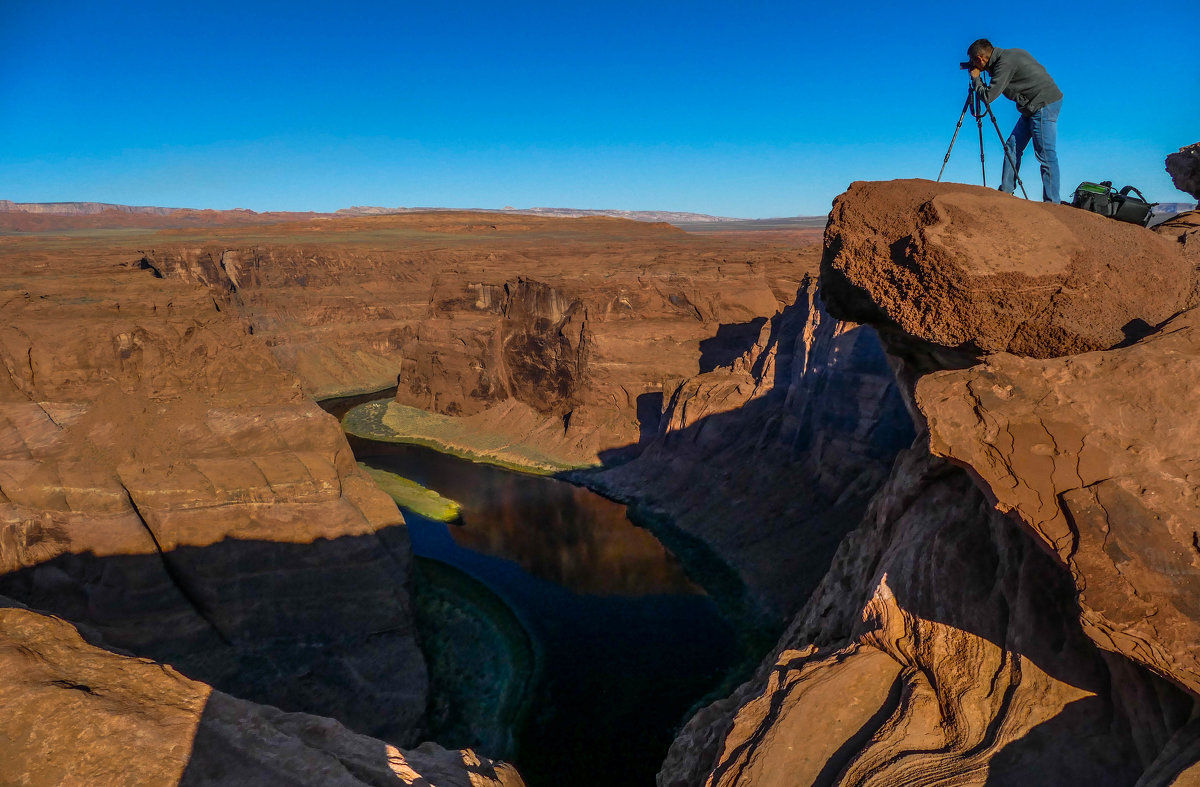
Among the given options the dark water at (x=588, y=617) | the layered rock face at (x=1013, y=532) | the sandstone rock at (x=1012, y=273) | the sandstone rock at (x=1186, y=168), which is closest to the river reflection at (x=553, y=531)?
the dark water at (x=588, y=617)

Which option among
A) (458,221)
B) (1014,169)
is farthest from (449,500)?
(458,221)

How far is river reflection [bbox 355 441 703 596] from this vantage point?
2939cm

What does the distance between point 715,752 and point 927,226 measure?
952cm

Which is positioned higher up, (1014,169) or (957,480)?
(1014,169)

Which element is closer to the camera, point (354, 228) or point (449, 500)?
point (449, 500)

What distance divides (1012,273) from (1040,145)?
12.1 feet

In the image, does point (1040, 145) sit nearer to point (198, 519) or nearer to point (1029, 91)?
point (1029, 91)

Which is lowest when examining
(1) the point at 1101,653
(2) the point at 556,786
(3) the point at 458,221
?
(2) the point at 556,786

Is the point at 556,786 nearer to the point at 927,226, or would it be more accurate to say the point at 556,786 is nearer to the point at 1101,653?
the point at 1101,653

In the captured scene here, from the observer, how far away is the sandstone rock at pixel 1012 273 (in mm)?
9461

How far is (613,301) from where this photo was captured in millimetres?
47812

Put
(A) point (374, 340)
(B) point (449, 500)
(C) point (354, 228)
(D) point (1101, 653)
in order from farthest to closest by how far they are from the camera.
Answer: (C) point (354, 228)
(A) point (374, 340)
(B) point (449, 500)
(D) point (1101, 653)

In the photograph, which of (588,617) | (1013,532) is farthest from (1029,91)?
(588,617)

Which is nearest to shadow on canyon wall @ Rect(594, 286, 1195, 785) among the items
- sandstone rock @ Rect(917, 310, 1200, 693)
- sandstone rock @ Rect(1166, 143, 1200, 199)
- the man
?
sandstone rock @ Rect(917, 310, 1200, 693)
